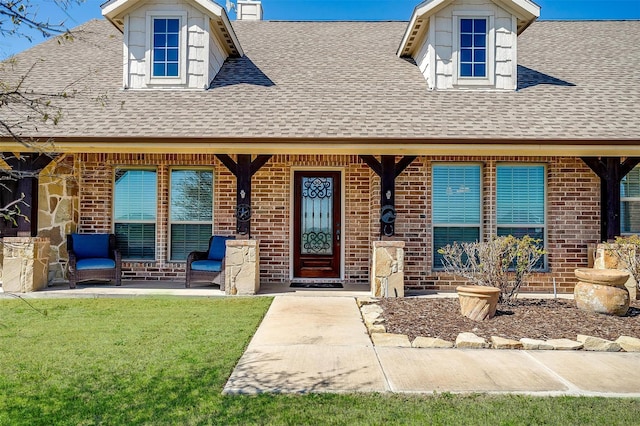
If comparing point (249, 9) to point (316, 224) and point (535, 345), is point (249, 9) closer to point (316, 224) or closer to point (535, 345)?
point (316, 224)

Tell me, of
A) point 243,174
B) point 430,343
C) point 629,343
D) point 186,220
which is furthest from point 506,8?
point 186,220

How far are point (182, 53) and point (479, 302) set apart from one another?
7.42 metres

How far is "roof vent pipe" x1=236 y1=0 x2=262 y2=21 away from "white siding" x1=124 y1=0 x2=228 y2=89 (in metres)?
4.63

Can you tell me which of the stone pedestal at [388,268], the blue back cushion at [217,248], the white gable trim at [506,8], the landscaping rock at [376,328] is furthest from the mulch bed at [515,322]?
the white gable trim at [506,8]

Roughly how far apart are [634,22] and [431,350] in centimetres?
1270

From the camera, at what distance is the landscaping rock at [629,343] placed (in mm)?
4898

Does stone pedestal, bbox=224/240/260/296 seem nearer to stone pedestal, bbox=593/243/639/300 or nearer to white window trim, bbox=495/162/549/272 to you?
white window trim, bbox=495/162/549/272

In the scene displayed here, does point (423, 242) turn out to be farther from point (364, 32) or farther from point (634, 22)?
point (634, 22)

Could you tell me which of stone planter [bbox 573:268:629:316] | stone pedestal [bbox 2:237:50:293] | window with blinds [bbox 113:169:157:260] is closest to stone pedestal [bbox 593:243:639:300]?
stone planter [bbox 573:268:629:316]

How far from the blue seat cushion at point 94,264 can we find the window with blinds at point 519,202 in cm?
719

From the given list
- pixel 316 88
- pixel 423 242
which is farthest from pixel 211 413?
pixel 316 88

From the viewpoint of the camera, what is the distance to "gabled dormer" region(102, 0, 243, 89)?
9492 mm

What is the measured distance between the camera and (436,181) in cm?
876

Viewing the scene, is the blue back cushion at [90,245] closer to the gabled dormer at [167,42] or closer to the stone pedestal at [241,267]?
the stone pedestal at [241,267]
